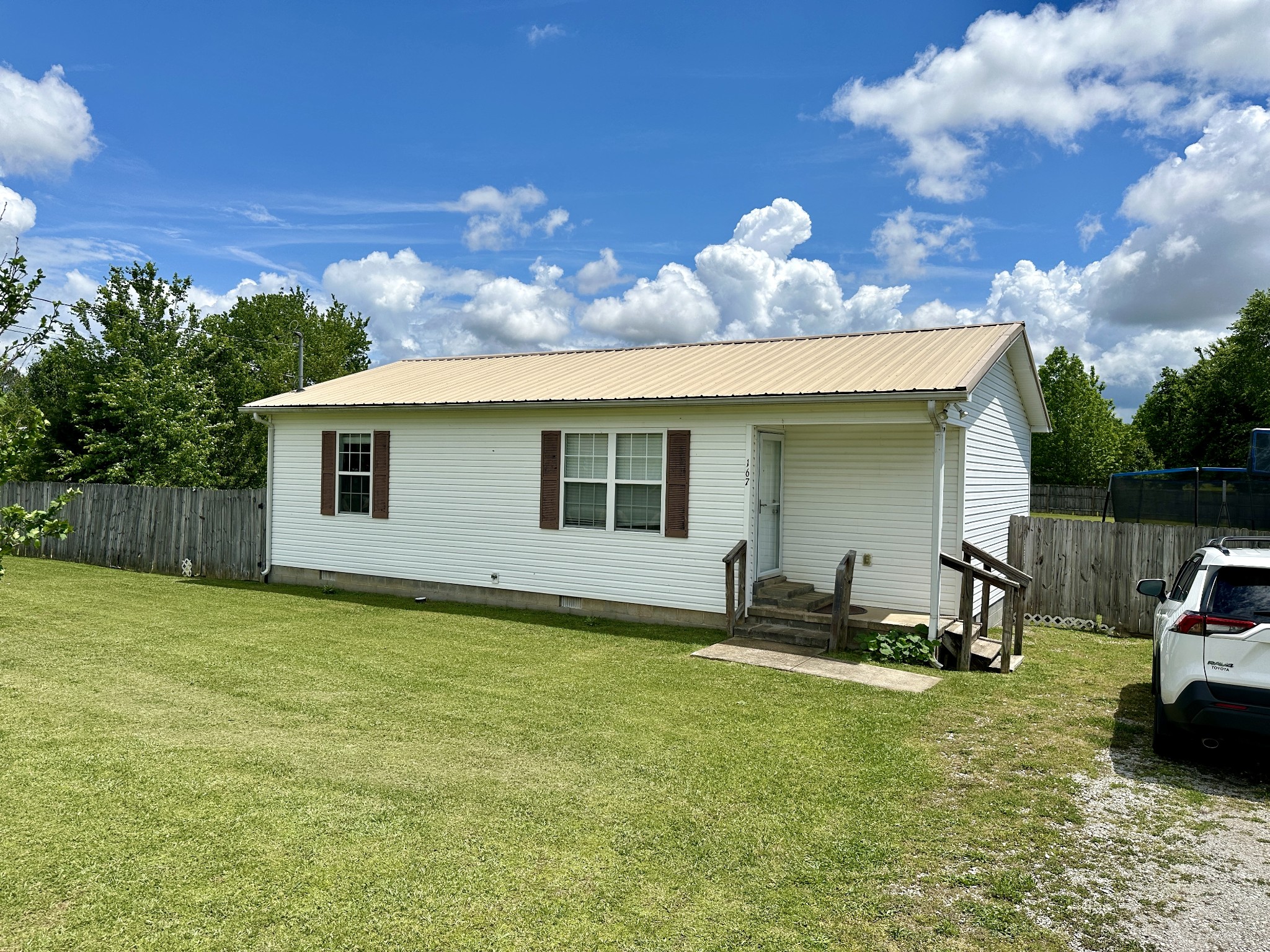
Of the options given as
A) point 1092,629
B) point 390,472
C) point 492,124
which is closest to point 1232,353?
point 1092,629

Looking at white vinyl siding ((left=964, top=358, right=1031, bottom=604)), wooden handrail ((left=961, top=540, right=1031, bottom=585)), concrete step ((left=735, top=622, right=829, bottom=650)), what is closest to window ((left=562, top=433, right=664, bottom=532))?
concrete step ((left=735, top=622, right=829, bottom=650))

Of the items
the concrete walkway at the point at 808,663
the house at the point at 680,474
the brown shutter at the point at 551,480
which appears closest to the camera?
the concrete walkway at the point at 808,663

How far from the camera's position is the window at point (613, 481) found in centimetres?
1051

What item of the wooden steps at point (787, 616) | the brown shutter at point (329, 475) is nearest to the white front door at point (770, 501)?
the wooden steps at point (787, 616)

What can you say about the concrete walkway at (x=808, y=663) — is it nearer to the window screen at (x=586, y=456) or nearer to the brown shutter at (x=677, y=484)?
the brown shutter at (x=677, y=484)

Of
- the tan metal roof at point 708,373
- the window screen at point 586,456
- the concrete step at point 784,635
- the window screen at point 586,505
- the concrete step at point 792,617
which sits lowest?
the concrete step at point 784,635

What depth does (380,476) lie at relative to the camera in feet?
41.7

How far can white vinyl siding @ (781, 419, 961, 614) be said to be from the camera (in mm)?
9773

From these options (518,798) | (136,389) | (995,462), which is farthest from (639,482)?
(136,389)

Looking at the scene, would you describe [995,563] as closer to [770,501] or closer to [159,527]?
[770,501]

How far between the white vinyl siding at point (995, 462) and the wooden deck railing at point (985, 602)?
2.86 feet

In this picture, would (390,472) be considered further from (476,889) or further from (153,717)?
(476,889)

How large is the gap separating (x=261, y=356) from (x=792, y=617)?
38.0 meters

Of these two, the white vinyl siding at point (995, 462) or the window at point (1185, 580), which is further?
the white vinyl siding at point (995, 462)
